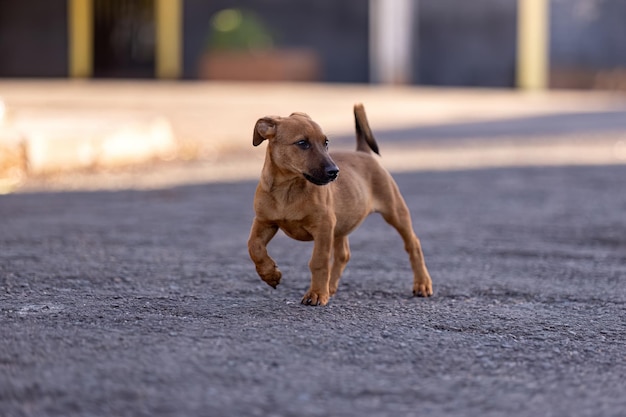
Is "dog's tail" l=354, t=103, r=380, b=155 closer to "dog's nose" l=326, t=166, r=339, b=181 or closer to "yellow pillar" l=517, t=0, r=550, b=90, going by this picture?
"dog's nose" l=326, t=166, r=339, b=181

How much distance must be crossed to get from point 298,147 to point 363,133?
0.75 m

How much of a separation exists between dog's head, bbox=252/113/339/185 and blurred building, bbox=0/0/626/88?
58.7ft

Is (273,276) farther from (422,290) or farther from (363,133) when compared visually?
(363,133)

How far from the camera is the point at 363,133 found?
470 cm

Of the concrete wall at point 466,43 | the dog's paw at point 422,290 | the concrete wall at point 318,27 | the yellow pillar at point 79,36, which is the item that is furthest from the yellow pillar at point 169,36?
the dog's paw at point 422,290

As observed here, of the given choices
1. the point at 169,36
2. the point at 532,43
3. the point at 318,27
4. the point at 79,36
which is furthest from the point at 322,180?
the point at 79,36

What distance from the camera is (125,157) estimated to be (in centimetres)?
968

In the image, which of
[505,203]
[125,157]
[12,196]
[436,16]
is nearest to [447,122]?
[125,157]

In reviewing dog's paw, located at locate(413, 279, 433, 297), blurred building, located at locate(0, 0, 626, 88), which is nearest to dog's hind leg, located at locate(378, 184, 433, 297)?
dog's paw, located at locate(413, 279, 433, 297)

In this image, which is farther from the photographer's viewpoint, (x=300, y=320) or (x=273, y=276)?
(x=273, y=276)

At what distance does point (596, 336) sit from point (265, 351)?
1171mm

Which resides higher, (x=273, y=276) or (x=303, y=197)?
(x=303, y=197)

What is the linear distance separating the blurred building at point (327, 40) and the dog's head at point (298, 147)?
17879 millimetres

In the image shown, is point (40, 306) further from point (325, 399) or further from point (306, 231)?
point (325, 399)
